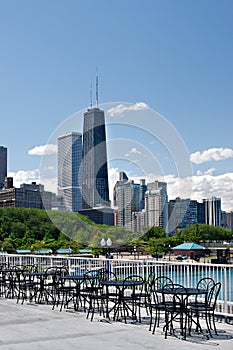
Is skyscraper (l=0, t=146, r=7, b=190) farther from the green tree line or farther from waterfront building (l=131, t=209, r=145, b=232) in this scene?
waterfront building (l=131, t=209, r=145, b=232)

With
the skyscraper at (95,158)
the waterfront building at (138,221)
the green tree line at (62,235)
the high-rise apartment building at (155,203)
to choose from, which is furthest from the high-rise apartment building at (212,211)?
the skyscraper at (95,158)

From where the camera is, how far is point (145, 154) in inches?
1073

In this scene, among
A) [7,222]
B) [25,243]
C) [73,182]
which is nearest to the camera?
[73,182]

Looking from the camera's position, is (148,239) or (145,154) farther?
(148,239)

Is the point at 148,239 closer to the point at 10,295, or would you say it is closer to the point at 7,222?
the point at 7,222

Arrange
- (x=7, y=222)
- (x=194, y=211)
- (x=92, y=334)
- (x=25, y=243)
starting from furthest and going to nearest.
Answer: (x=194, y=211) < (x=7, y=222) < (x=25, y=243) < (x=92, y=334)

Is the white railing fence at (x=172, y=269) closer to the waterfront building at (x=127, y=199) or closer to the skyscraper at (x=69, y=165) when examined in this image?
the skyscraper at (x=69, y=165)

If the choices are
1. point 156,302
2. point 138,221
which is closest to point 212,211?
point 138,221

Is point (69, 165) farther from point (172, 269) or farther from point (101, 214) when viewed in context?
point (172, 269)

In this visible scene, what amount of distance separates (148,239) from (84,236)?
831 inches

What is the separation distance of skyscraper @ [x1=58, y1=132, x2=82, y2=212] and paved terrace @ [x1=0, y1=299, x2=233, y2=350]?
70.6 feet

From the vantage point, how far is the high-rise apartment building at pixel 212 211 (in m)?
146

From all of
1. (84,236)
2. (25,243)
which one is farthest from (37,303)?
(25,243)

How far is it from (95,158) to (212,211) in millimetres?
118517
